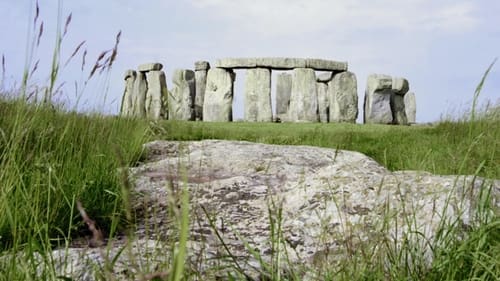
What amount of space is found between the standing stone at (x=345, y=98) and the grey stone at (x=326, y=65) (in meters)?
0.21

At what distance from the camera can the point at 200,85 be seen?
760 inches

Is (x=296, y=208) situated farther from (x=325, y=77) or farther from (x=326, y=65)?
(x=325, y=77)

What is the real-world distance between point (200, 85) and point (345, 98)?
174 inches

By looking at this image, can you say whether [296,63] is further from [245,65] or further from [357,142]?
[357,142]

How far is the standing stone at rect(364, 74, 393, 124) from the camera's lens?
59.1 feet

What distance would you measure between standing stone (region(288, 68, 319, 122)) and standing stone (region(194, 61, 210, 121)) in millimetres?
3143

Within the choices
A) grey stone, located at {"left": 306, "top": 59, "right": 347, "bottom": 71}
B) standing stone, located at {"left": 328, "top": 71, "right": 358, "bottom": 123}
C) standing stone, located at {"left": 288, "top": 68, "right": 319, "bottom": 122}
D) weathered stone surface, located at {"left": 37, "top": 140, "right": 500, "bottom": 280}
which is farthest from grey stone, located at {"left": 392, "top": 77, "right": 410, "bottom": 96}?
weathered stone surface, located at {"left": 37, "top": 140, "right": 500, "bottom": 280}

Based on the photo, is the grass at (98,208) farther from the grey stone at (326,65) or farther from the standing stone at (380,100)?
the standing stone at (380,100)

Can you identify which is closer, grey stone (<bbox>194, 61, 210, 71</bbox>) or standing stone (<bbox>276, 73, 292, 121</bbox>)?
grey stone (<bbox>194, 61, 210, 71</bbox>)

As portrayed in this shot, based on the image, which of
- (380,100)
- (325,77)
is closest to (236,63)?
(325,77)

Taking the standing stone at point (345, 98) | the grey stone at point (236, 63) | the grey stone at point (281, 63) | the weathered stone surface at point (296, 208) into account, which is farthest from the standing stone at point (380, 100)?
the weathered stone surface at point (296, 208)

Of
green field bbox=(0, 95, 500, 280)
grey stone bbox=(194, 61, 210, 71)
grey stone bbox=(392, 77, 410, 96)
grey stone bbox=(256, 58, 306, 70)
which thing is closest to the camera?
green field bbox=(0, 95, 500, 280)

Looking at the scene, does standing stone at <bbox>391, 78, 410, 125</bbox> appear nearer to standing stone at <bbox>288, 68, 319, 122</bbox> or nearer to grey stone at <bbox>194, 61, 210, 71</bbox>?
standing stone at <bbox>288, 68, 319, 122</bbox>

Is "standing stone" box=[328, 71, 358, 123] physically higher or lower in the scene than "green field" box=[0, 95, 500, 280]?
higher
